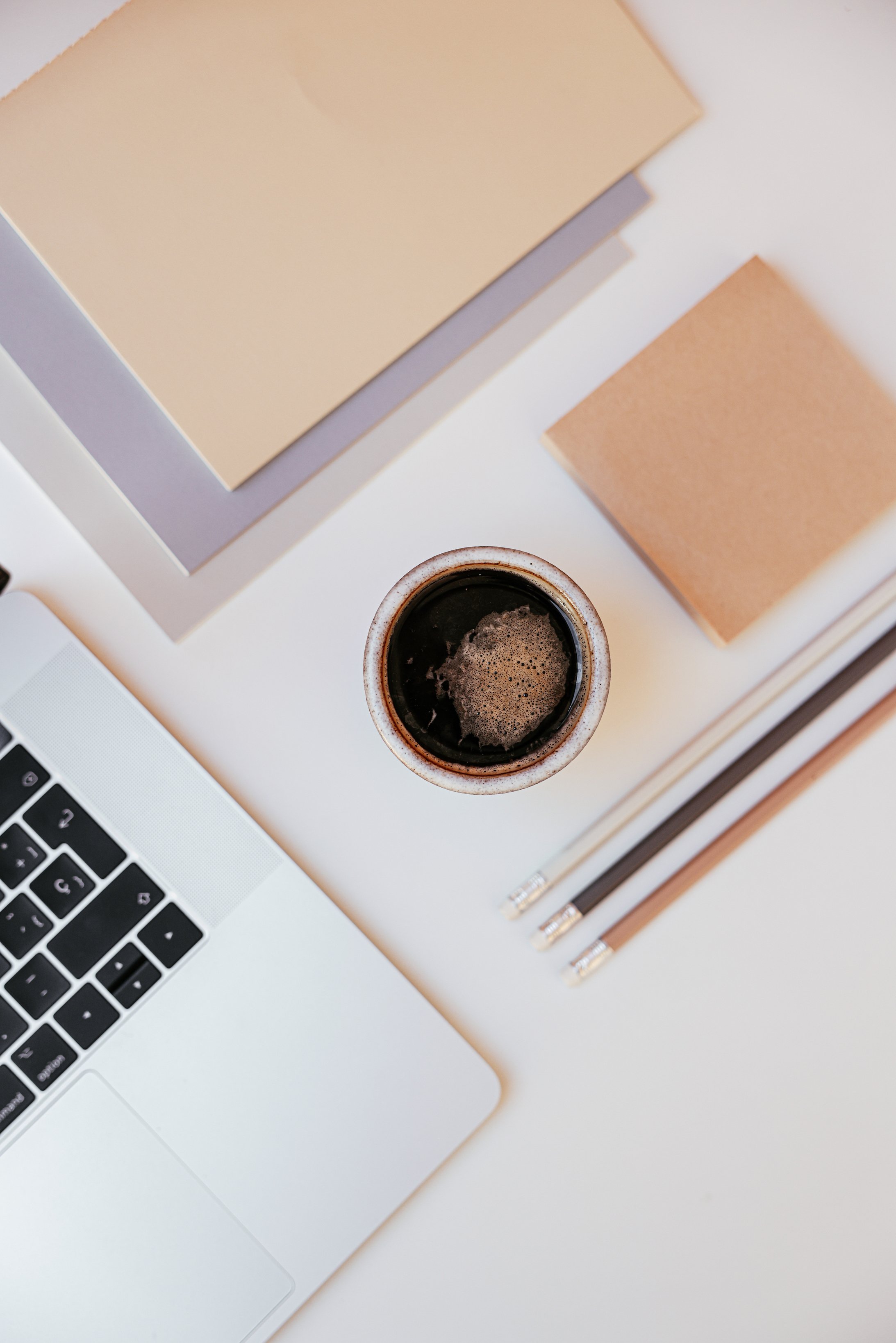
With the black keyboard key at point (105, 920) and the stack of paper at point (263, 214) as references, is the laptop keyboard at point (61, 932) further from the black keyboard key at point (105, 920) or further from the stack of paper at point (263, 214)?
the stack of paper at point (263, 214)

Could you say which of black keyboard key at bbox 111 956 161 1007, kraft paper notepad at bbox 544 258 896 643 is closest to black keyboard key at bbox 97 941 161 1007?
black keyboard key at bbox 111 956 161 1007

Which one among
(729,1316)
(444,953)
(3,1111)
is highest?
(3,1111)

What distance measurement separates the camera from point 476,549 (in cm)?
40

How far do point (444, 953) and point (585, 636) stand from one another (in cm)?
20

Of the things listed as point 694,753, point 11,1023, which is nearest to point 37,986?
point 11,1023

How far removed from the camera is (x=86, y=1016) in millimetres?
451

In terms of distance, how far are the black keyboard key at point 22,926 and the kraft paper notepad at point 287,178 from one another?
9.4 inches

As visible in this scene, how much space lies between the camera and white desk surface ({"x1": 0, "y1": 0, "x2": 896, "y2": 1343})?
18.9 inches

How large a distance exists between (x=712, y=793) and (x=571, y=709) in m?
0.13

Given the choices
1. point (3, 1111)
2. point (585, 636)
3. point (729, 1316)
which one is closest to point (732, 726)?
point (585, 636)

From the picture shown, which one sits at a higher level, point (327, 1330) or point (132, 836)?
point (132, 836)

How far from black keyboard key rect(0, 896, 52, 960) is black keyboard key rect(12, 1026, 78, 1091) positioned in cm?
4

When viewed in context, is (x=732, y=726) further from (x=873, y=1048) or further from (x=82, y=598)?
(x=82, y=598)

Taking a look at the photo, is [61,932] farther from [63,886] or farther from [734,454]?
[734,454]
